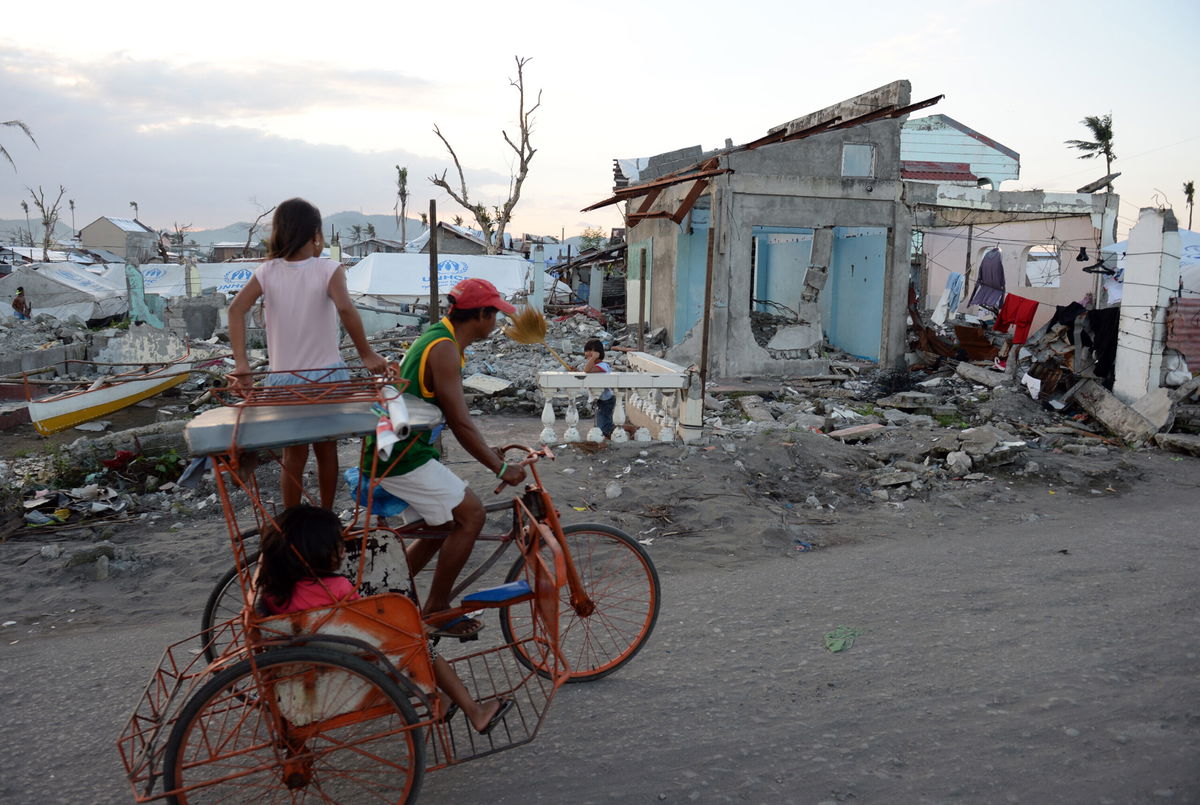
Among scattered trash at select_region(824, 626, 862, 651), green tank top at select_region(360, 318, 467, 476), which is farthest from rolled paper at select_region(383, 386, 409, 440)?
scattered trash at select_region(824, 626, 862, 651)

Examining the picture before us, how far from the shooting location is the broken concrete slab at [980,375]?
13.7 meters

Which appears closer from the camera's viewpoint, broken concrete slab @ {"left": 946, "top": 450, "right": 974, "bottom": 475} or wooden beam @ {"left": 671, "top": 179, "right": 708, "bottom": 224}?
broken concrete slab @ {"left": 946, "top": 450, "right": 974, "bottom": 475}

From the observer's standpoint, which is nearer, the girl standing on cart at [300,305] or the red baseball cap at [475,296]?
the red baseball cap at [475,296]

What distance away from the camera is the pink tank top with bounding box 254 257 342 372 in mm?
3602

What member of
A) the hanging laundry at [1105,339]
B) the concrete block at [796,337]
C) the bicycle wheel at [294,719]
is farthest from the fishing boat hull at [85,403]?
the hanging laundry at [1105,339]

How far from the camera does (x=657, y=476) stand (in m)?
6.90

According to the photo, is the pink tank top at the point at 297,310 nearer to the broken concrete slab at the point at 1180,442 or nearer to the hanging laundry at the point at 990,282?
the broken concrete slab at the point at 1180,442

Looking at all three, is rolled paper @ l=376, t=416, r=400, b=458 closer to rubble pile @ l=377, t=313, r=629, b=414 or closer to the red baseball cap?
the red baseball cap

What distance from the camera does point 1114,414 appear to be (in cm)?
1045

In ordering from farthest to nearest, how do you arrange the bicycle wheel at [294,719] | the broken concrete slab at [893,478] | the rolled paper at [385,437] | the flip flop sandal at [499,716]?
the broken concrete slab at [893,478] < the flip flop sandal at [499,716] < the rolled paper at [385,437] < the bicycle wheel at [294,719]

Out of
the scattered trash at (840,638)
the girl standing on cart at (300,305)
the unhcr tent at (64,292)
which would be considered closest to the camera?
the girl standing on cart at (300,305)

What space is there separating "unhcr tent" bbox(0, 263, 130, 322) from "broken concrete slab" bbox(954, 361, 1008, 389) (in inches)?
971

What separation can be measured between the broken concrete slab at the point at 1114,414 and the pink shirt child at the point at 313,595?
1001 centimetres

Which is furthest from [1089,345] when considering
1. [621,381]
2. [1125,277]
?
[621,381]
